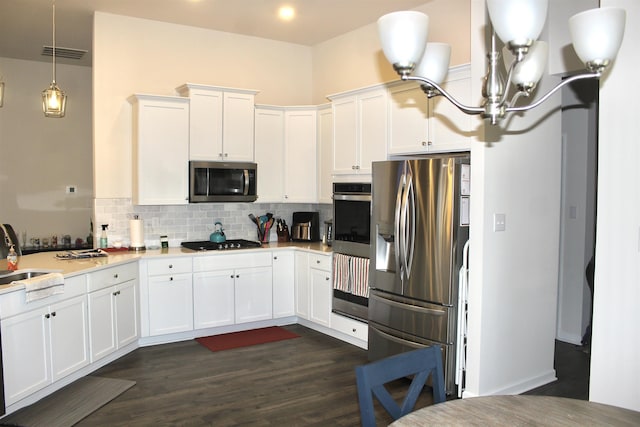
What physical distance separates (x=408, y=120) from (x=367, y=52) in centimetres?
174

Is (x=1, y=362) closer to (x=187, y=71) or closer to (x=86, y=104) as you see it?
(x=187, y=71)

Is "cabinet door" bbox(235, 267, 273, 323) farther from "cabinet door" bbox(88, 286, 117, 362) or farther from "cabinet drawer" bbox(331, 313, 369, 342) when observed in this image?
"cabinet door" bbox(88, 286, 117, 362)

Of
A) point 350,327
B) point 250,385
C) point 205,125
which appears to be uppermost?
point 205,125

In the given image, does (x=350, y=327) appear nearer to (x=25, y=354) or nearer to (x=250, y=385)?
(x=250, y=385)

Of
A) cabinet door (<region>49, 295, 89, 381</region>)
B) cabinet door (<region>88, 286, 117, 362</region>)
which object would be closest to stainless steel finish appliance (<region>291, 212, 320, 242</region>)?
cabinet door (<region>88, 286, 117, 362</region>)

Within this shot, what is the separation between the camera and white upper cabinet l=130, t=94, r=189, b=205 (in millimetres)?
5086

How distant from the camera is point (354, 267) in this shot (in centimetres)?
471

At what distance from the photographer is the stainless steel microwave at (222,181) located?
5.33 m

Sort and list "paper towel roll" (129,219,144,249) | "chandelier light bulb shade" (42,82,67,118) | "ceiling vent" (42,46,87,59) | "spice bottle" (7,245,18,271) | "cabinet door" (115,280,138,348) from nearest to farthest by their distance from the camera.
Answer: "spice bottle" (7,245,18,271) → "chandelier light bulb shade" (42,82,67,118) → "cabinet door" (115,280,138,348) → "paper towel roll" (129,219,144,249) → "ceiling vent" (42,46,87,59)

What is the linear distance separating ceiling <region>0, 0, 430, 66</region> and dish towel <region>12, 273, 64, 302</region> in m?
2.76

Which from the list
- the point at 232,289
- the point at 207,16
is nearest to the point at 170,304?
the point at 232,289

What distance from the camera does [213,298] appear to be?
17.1 feet

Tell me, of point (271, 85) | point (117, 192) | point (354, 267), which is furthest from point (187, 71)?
point (354, 267)

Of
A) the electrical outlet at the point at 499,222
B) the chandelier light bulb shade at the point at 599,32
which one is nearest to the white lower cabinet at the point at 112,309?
the electrical outlet at the point at 499,222
